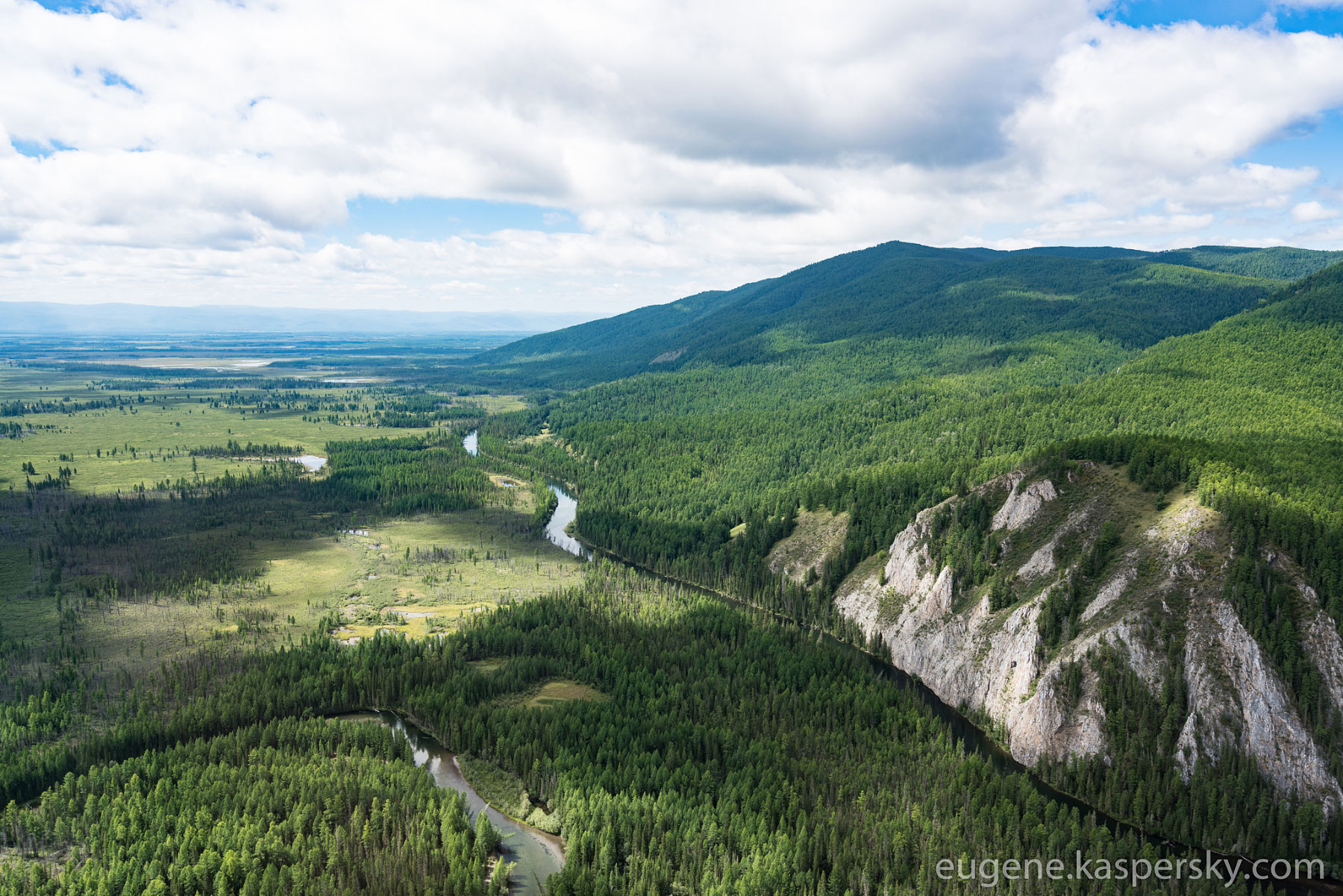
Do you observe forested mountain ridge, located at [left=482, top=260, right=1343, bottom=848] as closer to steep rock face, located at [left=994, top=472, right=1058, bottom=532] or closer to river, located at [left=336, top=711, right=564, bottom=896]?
steep rock face, located at [left=994, top=472, right=1058, bottom=532]

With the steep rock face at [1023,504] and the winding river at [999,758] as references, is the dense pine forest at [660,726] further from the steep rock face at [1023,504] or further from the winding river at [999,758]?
the steep rock face at [1023,504]

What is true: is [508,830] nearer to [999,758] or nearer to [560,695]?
[560,695]

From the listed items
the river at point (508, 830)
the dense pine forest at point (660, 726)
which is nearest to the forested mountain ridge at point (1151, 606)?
the dense pine forest at point (660, 726)

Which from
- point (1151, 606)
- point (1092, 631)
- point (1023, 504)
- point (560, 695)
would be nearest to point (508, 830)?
point (560, 695)

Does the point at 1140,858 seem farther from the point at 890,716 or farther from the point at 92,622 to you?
the point at 92,622

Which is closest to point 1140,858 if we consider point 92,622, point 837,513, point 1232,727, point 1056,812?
point 1056,812

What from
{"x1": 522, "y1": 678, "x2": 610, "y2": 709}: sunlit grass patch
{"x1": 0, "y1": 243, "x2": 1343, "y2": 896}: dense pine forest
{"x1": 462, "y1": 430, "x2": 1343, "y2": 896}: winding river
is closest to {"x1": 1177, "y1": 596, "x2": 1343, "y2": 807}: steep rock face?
{"x1": 0, "y1": 243, "x2": 1343, "y2": 896}: dense pine forest
